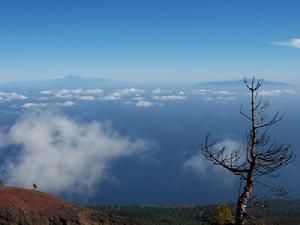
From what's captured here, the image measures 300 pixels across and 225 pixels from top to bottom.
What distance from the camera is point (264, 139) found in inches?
533

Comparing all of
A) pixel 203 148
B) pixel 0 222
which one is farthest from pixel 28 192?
pixel 203 148

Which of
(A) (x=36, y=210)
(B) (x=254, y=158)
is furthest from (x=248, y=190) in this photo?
(A) (x=36, y=210)

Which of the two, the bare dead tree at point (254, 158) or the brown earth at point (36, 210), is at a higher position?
the bare dead tree at point (254, 158)

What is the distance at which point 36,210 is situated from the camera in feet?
254

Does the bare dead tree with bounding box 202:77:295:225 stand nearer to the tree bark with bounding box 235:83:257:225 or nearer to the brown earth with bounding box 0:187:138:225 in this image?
the tree bark with bounding box 235:83:257:225

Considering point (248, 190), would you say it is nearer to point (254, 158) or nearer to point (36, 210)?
point (254, 158)

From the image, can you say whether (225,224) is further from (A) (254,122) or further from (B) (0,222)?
(B) (0,222)

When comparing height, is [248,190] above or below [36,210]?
above

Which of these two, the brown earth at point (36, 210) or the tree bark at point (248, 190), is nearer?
the tree bark at point (248, 190)

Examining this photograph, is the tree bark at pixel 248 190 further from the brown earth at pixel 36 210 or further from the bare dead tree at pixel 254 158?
the brown earth at pixel 36 210

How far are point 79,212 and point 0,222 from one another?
1470 cm

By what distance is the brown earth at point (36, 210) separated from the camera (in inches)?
2913

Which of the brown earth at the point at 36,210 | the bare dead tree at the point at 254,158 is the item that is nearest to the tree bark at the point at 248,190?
the bare dead tree at the point at 254,158

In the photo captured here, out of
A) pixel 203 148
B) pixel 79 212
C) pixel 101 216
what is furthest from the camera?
pixel 101 216
